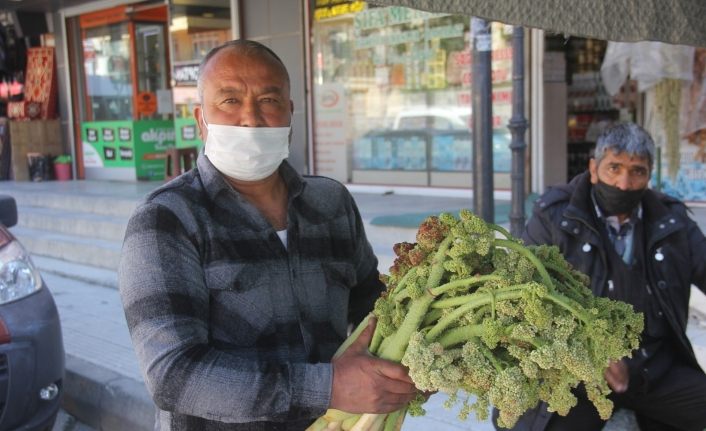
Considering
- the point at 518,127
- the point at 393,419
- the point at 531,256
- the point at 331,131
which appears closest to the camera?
the point at 531,256

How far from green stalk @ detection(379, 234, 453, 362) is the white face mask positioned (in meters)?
0.60

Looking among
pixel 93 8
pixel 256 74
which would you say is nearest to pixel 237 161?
pixel 256 74

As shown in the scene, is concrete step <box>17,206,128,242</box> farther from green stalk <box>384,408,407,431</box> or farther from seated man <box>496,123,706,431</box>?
green stalk <box>384,408,407,431</box>

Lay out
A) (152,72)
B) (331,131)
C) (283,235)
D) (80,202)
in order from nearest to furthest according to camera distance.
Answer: (283,235)
(80,202)
(331,131)
(152,72)

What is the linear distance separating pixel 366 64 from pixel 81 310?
4.92 metres

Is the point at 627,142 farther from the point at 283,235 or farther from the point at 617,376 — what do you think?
the point at 283,235

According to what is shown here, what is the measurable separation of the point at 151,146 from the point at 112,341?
7.45 metres

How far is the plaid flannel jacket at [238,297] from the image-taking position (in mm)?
1548

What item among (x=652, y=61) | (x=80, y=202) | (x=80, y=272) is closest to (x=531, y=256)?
(x=652, y=61)

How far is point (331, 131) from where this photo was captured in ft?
32.9

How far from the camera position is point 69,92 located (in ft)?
43.5

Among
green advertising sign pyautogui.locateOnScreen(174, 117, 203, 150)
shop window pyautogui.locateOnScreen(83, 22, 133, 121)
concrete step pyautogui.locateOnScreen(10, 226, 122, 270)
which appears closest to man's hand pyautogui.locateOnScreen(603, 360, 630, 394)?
concrete step pyautogui.locateOnScreen(10, 226, 122, 270)

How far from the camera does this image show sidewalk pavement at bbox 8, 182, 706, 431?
4.40 meters

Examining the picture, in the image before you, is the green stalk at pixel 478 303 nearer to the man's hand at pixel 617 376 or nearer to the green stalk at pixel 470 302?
the green stalk at pixel 470 302
